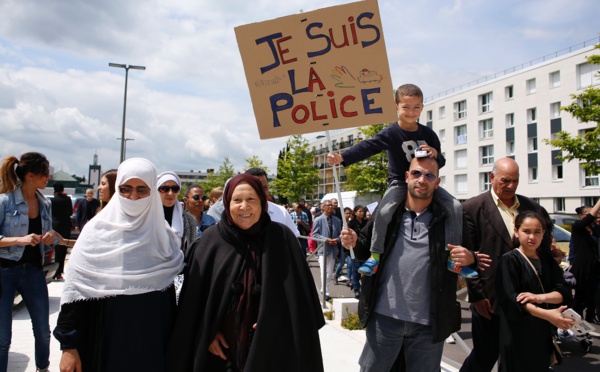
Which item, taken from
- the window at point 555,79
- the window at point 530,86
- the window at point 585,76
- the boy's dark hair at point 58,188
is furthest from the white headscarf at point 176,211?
the window at point 530,86

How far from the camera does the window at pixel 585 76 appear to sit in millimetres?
36750

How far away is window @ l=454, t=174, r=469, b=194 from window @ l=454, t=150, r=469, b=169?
43.4 inches

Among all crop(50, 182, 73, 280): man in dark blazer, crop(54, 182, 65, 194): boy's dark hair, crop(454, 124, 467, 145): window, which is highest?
crop(454, 124, 467, 145): window

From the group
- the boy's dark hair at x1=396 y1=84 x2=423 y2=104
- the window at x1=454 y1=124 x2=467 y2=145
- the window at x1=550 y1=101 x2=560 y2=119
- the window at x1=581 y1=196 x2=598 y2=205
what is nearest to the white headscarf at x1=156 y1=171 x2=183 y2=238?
the boy's dark hair at x1=396 y1=84 x2=423 y2=104

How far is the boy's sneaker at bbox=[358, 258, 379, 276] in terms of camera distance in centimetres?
339

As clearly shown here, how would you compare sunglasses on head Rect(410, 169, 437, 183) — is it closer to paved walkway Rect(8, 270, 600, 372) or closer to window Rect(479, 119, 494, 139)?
paved walkway Rect(8, 270, 600, 372)

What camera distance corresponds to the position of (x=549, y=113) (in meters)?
41.5

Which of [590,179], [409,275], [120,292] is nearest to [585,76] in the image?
[590,179]

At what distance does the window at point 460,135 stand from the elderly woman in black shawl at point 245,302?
52691 millimetres

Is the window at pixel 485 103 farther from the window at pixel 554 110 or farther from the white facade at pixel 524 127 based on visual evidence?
the window at pixel 554 110

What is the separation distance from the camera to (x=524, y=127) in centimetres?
4431

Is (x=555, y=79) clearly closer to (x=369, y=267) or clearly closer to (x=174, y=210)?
(x=174, y=210)

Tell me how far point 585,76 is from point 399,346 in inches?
1654

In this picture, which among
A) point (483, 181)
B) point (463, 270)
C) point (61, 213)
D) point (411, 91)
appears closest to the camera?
point (463, 270)
